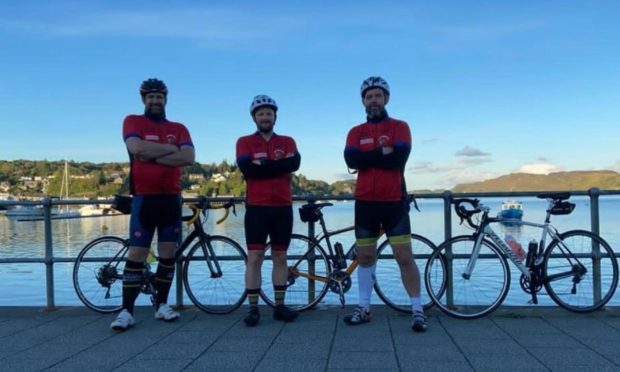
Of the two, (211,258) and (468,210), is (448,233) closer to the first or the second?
(468,210)

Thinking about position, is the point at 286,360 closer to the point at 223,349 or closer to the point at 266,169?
the point at 223,349

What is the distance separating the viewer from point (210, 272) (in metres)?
5.62

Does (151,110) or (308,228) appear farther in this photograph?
(308,228)

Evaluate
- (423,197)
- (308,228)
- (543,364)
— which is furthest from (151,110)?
(543,364)

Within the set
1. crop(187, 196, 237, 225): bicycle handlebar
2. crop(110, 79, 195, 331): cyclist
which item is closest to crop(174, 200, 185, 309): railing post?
crop(187, 196, 237, 225): bicycle handlebar

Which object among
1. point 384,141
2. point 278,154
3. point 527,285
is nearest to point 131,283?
point 278,154

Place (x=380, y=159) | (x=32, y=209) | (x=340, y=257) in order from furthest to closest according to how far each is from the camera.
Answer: (x=32, y=209) < (x=340, y=257) < (x=380, y=159)

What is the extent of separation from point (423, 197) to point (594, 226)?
167 cm

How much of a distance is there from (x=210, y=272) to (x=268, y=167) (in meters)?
1.40

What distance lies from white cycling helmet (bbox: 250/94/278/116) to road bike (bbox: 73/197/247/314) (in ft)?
3.73

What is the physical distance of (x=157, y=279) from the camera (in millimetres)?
5301

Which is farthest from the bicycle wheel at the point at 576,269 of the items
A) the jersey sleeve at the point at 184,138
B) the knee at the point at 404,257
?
the jersey sleeve at the point at 184,138

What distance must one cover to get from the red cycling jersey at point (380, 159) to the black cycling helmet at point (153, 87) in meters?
1.74

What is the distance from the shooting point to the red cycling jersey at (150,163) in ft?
16.2
